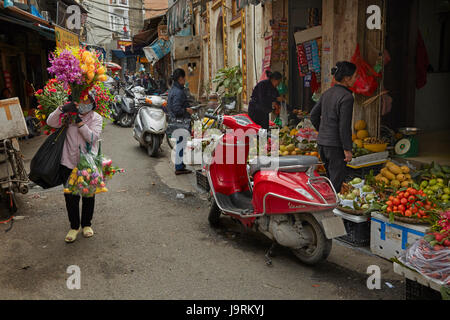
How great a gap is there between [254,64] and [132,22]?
44269 millimetres

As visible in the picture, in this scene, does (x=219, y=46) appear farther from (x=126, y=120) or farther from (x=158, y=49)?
(x=158, y=49)

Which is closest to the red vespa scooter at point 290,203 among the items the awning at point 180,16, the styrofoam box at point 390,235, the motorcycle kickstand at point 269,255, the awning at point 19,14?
the motorcycle kickstand at point 269,255

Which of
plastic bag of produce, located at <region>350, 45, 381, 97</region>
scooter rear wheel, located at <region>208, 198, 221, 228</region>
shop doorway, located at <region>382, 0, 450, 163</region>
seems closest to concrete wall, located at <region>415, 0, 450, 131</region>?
shop doorway, located at <region>382, 0, 450, 163</region>

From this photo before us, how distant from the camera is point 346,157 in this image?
480 cm

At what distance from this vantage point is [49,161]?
4.30 metres

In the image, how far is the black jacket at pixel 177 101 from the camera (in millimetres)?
7480

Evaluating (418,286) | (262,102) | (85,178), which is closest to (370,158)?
(262,102)

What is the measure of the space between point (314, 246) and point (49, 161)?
9.62ft

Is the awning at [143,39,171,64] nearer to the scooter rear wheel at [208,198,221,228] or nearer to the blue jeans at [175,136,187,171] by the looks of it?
the blue jeans at [175,136,187,171]

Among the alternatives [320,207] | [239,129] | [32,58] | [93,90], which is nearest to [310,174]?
[320,207]

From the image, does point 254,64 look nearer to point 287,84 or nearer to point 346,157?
point 287,84

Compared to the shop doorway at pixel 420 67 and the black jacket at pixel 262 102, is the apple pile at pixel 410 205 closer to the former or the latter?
the shop doorway at pixel 420 67

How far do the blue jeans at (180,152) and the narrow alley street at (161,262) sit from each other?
1800 millimetres

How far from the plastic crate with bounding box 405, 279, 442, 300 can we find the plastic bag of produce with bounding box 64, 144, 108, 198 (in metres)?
3.27
